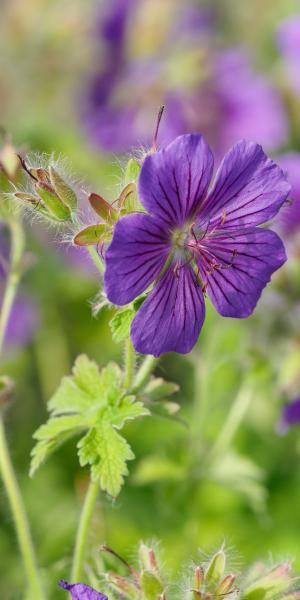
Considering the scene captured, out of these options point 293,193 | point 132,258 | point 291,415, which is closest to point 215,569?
point 132,258

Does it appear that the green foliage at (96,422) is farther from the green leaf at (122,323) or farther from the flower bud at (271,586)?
the flower bud at (271,586)

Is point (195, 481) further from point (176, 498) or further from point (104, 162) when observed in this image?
point (104, 162)

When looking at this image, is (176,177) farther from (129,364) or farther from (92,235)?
(129,364)

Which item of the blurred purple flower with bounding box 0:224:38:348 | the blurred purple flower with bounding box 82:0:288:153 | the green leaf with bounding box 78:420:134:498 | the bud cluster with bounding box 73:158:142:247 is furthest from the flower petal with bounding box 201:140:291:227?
the blurred purple flower with bounding box 82:0:288:153

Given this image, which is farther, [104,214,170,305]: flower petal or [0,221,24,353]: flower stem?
[0,221,24,353]: flower stem


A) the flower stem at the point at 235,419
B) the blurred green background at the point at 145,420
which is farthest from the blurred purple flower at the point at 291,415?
the flower stem at the point at 235,419

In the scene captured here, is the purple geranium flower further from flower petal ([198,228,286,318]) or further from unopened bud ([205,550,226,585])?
unopened bud ([205,550,226,585])

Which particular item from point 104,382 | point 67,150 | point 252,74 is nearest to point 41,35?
point 67,150
